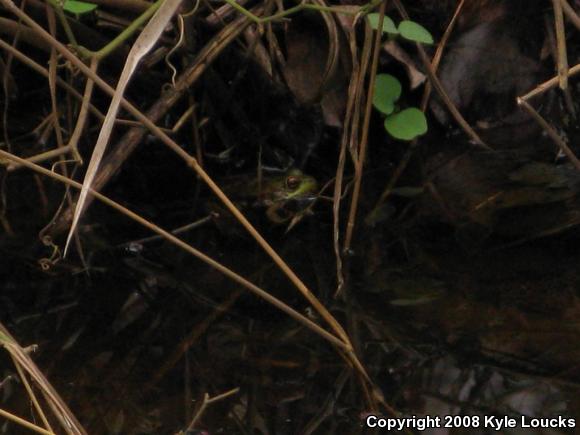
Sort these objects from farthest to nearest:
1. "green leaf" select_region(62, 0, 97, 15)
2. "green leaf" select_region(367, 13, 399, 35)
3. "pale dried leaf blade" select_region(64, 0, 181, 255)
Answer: "green leaf" select_region(367, 13, 399, 35) → "green leaf" select_region(62, 0, 97, 15) → "pale dried leaf blade" select_region(64, 0, 181, 255)

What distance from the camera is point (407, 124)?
5.67ft

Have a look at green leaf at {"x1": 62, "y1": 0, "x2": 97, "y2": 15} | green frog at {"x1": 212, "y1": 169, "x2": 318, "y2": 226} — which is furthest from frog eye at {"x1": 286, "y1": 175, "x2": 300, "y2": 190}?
green leaf at {"x1": 62, "y1": 0, "x2": 97, "y2": 15}

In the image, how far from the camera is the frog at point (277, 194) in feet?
5.59

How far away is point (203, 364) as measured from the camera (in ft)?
4.40

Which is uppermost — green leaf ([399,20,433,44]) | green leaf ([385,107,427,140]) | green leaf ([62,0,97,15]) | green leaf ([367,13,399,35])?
green leaf ([62,0,97,15])

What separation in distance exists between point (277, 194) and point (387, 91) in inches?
10.3

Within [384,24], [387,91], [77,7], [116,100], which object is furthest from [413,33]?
[116,100]

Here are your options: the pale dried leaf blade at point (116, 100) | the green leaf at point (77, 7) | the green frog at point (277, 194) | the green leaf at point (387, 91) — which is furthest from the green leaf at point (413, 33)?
the pale dried leaf blade at point (116, 100)

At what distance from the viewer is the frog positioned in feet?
5.59

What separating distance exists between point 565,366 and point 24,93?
3.68 feet

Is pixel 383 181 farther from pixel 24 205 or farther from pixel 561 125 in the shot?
pixel 24 205

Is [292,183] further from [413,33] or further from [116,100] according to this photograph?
[116,100]

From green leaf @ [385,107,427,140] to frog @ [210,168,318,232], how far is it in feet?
0.54

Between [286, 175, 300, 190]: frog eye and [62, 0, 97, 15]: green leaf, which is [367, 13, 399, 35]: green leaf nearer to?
[286, 175, 300, 190]: frog eye
